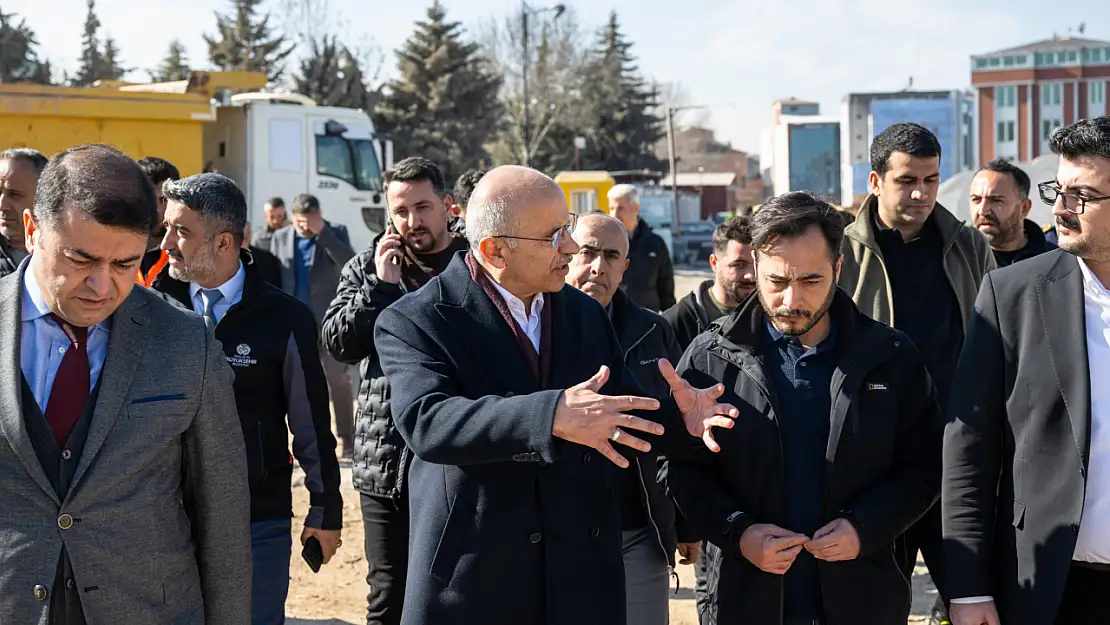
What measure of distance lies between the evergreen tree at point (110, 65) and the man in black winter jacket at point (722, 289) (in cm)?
4878

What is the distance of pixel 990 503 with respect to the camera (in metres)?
3.22

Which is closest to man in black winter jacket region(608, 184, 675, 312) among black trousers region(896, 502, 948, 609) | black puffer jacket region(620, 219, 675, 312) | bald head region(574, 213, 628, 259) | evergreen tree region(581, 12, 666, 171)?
black puffer jacket region(620, 219, 675, 312)

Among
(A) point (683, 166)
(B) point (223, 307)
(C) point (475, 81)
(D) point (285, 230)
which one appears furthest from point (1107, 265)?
(A) point (683, 166)

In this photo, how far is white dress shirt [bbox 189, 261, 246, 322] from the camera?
4.21 meters

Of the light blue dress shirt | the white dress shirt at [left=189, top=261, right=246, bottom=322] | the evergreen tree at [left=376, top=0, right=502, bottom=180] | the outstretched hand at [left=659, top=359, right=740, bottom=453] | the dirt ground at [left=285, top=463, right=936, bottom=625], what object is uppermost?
the evergreen tree at [left=376, top=0, right=502, bottom=180]

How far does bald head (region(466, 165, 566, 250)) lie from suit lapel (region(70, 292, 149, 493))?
938 millimetres

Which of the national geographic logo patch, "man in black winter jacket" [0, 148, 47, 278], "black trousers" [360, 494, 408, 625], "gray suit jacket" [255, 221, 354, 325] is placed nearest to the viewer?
the national geographic logo patch

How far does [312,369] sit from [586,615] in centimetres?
171

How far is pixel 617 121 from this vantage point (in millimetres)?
54062

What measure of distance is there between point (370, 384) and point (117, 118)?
11.9 meters

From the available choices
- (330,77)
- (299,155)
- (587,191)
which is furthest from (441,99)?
(299,155)

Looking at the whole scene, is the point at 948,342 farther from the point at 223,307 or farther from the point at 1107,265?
the point at 223,307

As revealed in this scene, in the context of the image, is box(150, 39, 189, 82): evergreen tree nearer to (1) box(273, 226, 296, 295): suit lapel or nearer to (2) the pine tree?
(2) the pine tree

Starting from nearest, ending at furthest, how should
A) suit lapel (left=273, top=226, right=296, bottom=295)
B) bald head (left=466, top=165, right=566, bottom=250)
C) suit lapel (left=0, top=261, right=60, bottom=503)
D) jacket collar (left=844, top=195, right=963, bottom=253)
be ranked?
suit lapel (left=0, top=261, right=60, bottom=503), bald head (left=466, top=165, right=566, bottom=250), jacket collar (left=844, top=195, right=963, bottom=253), suit lapel (left=273, top=226, right=296, bottom=295)
